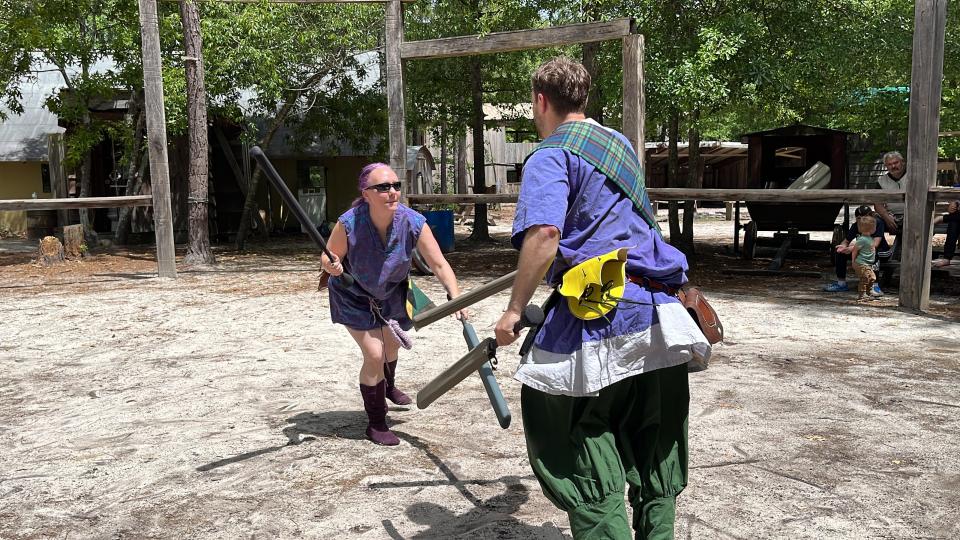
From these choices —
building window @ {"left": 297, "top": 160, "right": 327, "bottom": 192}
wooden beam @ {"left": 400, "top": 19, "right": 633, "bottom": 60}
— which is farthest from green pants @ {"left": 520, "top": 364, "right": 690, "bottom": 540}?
building window @ {"left": 297, "top": 160, "right": 327, "bottom": 192}

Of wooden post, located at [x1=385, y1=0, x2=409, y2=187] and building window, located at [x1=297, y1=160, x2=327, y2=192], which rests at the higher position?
wooden post, located at [x1=385, y1=0, x2=409, y2=187]

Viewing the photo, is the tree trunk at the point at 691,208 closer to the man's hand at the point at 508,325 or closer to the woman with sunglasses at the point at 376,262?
the woman with sunglasses at the point at 376,262

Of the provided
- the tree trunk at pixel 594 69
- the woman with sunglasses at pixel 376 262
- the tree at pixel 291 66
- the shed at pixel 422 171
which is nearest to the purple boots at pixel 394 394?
the woman with sunglasses at pixel 376 262

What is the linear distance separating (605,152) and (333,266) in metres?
2.21

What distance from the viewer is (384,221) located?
4734 millimetres

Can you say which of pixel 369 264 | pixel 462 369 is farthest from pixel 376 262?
pixel 462 369

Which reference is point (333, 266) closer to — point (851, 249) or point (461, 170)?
point (851, 249)

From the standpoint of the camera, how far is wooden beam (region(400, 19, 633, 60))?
33.3 feet

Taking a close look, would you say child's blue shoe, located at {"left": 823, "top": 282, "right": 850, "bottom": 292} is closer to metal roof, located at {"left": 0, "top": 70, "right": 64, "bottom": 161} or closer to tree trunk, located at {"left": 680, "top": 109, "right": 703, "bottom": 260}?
tree trunk, located at {"left": 680, "top": 109, "right": 703, "bottom": 260}

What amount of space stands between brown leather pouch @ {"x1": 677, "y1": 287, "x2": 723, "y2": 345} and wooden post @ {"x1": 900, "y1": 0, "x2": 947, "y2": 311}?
714 cm

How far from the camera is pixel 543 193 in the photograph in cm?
266

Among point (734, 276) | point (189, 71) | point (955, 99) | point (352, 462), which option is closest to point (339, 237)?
point (352, 462)

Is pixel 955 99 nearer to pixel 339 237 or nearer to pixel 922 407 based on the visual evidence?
pixel 922 407

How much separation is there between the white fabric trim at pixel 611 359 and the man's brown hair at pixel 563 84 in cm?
72
